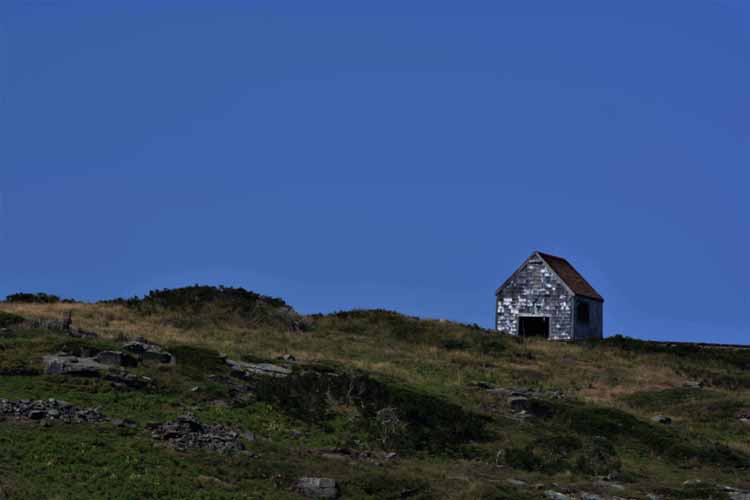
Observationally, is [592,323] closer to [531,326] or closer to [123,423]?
[531,326]

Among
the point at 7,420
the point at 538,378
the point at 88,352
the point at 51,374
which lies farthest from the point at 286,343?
the point at 7,420

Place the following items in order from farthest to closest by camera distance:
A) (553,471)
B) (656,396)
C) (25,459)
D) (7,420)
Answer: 1. (656,396)
2. (553,471)
3. (7,420)
4. (25,459)

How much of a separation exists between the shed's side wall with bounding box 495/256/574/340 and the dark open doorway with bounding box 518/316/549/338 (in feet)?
1.30

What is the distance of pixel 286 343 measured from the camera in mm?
56875

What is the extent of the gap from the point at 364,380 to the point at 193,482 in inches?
633

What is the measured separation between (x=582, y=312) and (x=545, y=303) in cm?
306

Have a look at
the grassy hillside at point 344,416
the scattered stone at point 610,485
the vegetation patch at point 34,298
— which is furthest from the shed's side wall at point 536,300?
the scattered stone at point 610,485

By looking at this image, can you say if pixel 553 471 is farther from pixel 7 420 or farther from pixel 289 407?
pixel 7 420

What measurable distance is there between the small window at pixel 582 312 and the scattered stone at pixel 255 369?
41.8 meters

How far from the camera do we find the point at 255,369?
43.7m

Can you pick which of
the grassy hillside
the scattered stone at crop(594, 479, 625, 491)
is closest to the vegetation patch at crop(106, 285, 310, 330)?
the grassy hillside

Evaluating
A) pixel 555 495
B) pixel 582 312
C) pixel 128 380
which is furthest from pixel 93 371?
pixel 582 312

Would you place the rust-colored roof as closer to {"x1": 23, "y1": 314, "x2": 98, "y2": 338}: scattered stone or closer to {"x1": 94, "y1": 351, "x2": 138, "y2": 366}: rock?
{"x1": 23, "y1": 314, "x2": 98, "y2": 338}: scattered stone

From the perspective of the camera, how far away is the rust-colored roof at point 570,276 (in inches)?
3255
